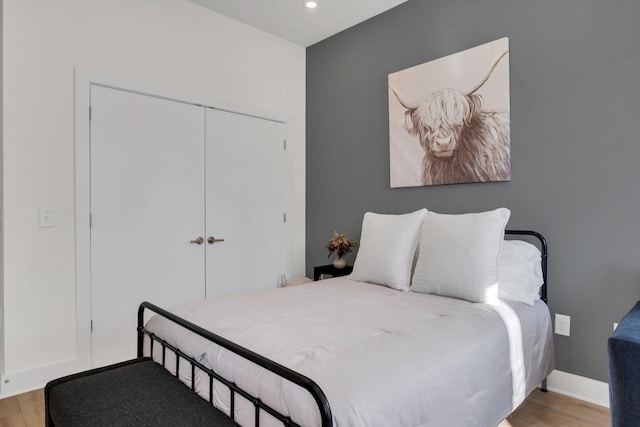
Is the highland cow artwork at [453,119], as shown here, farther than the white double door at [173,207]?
No

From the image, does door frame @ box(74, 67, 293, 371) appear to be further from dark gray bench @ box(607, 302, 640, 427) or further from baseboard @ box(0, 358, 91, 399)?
dark gray bench @ box(607, 302, 640, 427)

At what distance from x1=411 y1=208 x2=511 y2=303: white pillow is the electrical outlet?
60 centimetres

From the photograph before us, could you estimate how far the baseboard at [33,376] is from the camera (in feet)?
7.76

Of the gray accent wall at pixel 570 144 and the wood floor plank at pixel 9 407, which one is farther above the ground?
the gray accent wall at pixel 570 144

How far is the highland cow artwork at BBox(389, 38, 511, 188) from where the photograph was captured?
2.62 meters

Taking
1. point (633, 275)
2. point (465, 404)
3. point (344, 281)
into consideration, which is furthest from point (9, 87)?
point (633, 275)

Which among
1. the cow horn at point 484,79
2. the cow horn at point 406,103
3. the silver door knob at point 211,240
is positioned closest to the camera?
the cow horn at point 484,79

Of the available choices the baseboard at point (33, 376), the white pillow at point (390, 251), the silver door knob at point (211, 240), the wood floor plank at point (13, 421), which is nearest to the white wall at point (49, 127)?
the baseboard at point (33, 376)

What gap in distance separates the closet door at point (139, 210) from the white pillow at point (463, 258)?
1.87 m

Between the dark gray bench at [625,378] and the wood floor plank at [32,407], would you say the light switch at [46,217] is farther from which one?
the dark gray bench at [625,378]

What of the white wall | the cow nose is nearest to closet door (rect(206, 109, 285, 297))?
the white wall

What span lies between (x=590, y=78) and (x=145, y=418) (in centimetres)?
279

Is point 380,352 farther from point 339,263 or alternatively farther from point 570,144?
point 339,263

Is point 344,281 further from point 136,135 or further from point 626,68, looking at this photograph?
point 626,68
